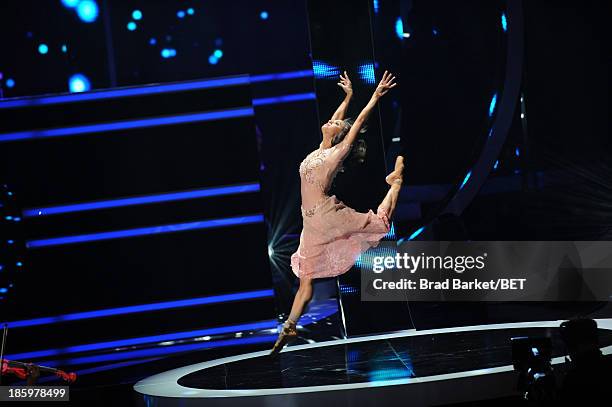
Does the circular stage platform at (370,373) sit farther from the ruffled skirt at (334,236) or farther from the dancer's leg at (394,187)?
the dancer's leg at (394,187)

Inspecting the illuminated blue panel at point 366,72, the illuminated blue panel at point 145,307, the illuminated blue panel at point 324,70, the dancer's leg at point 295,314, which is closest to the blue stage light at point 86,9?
the illuminated blue panel at point 324,70

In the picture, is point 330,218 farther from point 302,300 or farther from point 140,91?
point 140,91

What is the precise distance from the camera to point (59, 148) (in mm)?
6730

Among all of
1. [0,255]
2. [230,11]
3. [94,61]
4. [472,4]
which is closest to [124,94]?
[94,61]

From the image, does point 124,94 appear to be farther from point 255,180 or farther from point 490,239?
point 490,239

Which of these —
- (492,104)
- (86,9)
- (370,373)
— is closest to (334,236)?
(370,373)

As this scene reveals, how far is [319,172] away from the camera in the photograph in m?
5.10

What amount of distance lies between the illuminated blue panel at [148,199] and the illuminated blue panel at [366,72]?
132 cm

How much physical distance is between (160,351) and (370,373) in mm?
3067

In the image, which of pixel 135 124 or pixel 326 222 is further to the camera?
pixel 135 124

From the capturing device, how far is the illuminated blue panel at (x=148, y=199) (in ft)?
22.2

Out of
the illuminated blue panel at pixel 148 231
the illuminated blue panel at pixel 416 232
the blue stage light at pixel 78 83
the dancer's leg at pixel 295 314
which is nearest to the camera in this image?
the dancer's leg at pixel 295 314

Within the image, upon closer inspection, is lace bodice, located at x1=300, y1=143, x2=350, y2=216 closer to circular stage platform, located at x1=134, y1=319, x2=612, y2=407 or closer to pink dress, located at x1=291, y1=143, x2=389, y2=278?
pink dress, located at x1=291, y1=143, x2=389, y2=278

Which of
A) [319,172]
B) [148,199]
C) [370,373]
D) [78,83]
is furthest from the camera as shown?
[148,199]
